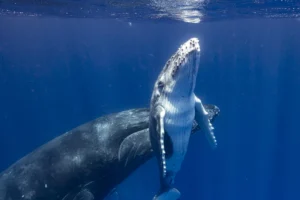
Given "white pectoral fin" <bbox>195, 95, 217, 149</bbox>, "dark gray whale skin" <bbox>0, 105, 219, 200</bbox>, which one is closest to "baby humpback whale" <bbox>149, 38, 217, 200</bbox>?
"white pectoral fin" <bbox>195, 95, 217, 149</bbox>

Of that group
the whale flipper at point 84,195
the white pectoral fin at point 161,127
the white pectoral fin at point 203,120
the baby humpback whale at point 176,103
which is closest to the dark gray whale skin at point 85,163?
the whale flipper at point 84,195

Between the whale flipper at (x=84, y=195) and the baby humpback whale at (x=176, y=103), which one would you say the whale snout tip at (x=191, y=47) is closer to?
the baby humpback whale at (x=176, y=103)

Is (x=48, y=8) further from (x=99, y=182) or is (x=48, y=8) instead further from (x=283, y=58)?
(x=283, y=58)

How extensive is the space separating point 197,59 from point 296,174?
1259 inches

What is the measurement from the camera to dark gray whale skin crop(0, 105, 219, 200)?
28.0ft

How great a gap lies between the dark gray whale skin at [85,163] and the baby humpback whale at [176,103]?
1.85 m

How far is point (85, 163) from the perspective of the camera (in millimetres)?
8578

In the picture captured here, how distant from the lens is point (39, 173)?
8.69 metres

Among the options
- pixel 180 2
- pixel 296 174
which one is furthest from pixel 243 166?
pixel 180 2

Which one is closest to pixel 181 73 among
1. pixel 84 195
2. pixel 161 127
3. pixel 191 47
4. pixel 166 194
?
pixel 191 47

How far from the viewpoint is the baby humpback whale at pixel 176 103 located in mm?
5660

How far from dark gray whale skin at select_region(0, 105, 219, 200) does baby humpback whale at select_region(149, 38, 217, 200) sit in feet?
6.06

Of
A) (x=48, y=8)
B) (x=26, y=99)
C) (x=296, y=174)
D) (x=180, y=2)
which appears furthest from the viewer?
(x=26, y=99)

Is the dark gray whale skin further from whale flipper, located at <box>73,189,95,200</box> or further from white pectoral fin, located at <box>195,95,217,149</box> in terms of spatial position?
white pectoral fin, located at <box>195,95,217,149</box>
